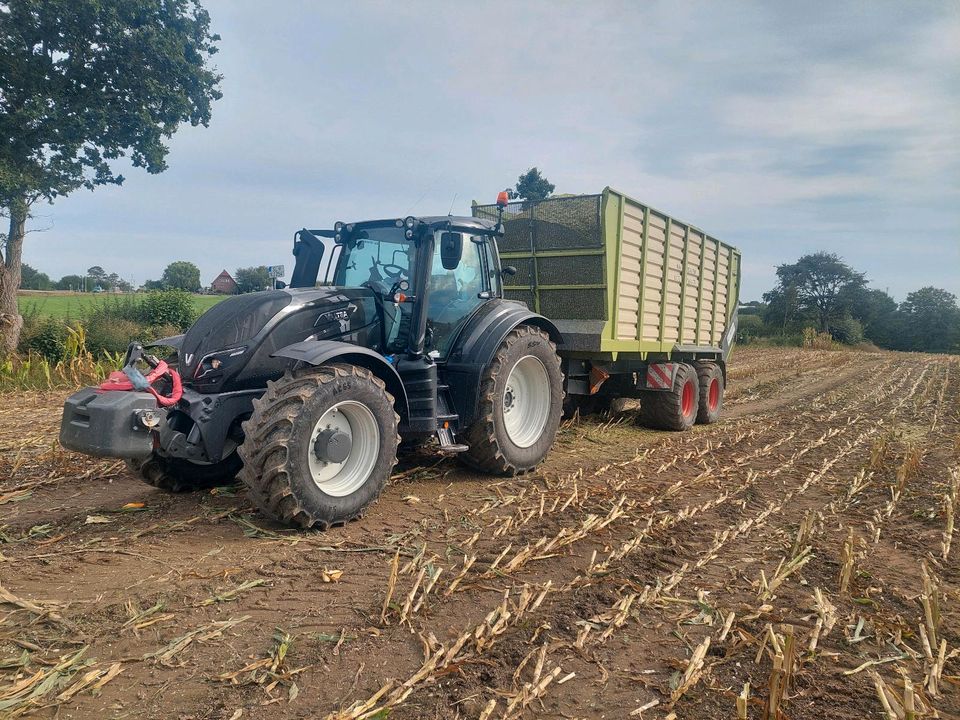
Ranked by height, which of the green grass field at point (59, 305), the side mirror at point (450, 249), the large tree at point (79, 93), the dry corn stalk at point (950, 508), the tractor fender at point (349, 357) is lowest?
the dry corn stalk at point (950, 508)

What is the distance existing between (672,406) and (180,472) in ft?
20.2

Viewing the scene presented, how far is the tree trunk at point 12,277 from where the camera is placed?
47.5 feet

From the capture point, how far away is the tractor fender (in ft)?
13.9

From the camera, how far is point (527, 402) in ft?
21.0

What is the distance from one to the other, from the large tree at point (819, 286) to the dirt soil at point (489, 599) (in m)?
45.4

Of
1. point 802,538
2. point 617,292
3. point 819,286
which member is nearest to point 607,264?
point 617,292

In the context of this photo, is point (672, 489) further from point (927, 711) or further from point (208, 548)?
point (208, 548)

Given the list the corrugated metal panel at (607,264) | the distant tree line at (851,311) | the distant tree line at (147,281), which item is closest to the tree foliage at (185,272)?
the distant tree line at (147,281)

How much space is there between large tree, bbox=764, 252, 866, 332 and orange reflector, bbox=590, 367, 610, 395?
142ft

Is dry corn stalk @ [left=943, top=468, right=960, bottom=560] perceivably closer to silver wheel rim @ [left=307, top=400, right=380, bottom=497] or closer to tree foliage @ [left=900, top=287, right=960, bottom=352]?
silver wheel rim @ [left=307, top=400, right=380, bottom=497]

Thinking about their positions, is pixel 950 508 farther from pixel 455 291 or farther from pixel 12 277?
pixel 12 277

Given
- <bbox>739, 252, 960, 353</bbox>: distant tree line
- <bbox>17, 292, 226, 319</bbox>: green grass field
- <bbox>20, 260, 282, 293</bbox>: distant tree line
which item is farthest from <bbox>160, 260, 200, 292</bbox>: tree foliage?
<bbox>739, 252, 960, 353</bbox>: distant tree line

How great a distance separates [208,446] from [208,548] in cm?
69

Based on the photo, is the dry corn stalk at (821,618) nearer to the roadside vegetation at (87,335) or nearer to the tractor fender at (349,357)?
the tractor fender at (349,357)
